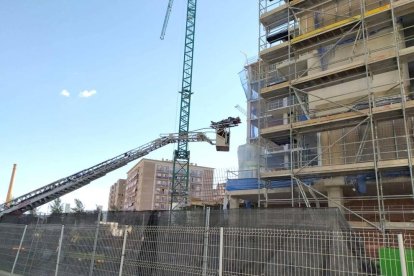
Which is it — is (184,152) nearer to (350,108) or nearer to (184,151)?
(184,151)

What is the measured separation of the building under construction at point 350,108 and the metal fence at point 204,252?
6257 millimetres

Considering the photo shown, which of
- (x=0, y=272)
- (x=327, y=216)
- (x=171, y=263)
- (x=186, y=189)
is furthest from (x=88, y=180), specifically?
(x=327, y=216)

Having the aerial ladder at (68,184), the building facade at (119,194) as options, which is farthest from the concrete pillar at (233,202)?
the building facade at (119,194)

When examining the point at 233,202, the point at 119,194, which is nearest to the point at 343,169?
the point at 233,202

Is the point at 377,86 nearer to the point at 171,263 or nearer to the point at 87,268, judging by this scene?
the point at 171,263

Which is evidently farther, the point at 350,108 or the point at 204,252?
the point at 350,108

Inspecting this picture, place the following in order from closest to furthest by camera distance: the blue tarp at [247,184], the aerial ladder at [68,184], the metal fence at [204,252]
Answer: the metal fence at [204,252]
the blue tarp at [247,184]
the aerial ladder at [68,184]

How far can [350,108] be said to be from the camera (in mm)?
13695

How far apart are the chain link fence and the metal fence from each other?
0.02 meters

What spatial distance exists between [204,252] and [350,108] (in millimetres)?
9255

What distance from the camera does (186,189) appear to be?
37.2m

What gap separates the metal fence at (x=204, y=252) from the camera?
5.69 m

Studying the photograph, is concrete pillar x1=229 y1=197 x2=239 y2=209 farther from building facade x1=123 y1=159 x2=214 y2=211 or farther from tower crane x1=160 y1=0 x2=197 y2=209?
building facade x1=123 y1=159 x2=214 y2=211

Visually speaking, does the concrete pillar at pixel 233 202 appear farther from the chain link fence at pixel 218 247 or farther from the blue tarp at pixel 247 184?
the chain link fence at pixel 218 247
